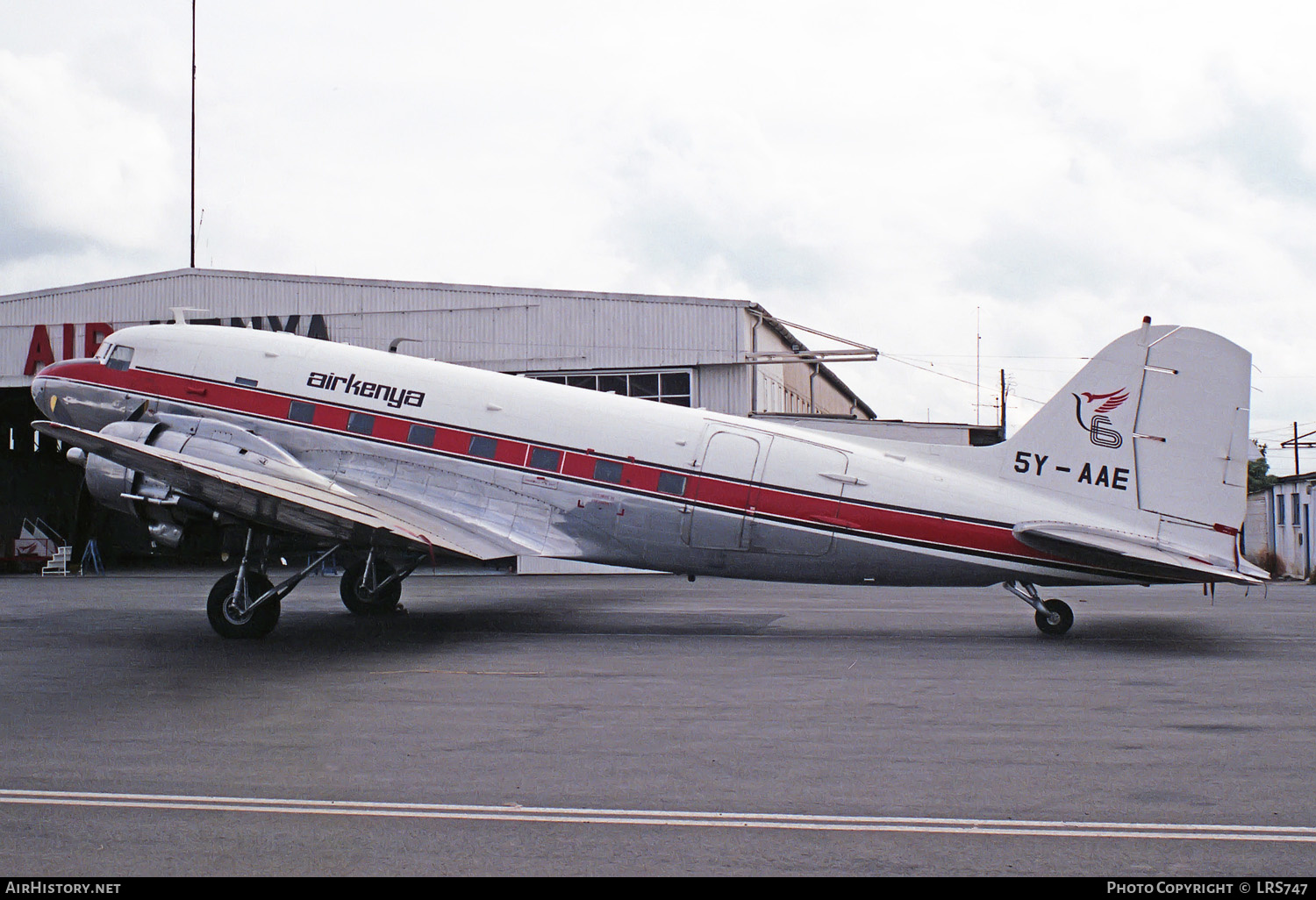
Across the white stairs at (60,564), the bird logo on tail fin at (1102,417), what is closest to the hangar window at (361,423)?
the bird logo on tail fin at (1102,417)

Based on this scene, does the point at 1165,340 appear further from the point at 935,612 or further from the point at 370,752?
the point at 370,752

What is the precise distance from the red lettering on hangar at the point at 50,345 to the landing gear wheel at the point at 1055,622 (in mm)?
35507

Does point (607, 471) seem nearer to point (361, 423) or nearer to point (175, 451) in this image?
point (361, 423)

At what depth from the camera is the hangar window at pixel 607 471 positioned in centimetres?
1505

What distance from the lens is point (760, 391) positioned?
1484 inches

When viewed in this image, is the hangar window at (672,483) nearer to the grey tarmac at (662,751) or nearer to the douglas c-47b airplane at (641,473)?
the douglas c-47b airplane at (641,473)

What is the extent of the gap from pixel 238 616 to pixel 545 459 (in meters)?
4.78

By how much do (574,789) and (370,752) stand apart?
1968 mm

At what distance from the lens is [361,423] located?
15.9 m

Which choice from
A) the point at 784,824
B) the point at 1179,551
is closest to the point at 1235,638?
the point at 1179,551

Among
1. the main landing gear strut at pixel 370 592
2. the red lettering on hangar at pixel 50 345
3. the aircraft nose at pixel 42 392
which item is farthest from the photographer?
the red lettering on hangar at pixel 50 345

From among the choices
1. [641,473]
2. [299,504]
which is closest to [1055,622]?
[641,473]

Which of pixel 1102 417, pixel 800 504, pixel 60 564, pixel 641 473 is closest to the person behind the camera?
pixel 1102 417

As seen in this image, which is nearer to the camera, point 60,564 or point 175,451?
point 175,451
